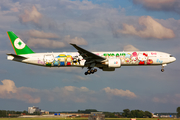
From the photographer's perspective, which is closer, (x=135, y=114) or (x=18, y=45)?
(x=18, y=45)

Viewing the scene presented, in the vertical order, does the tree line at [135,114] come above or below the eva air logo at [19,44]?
below

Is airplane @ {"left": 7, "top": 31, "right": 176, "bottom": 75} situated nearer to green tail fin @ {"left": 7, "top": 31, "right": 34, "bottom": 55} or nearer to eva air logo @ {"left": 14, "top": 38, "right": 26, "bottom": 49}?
green tail fin @ {"left": 7, "top": 31, "right": 34, "bottom": 55}

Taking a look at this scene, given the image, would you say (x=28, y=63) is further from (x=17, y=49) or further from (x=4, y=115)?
(x=4, y=115)

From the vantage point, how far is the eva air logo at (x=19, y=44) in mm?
49344

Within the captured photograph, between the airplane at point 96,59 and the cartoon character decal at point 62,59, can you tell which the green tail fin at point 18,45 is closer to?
the airplane at point 96,59

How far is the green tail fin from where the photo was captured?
160 ft

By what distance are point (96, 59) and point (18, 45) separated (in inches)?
643

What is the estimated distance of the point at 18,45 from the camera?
49500mm

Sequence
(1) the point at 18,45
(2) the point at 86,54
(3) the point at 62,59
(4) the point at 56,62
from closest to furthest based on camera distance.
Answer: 1. (2) the point at 86,54
2. (3) the point at 62,59
3. (4) the point at 56,62
4. (1) the point at 18,45

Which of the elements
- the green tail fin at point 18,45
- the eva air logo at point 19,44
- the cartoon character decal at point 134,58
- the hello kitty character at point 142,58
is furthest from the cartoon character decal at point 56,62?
the hello kitty character at point 142,58

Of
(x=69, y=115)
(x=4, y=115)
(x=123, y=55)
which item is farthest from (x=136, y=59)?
(x=4, y=115)

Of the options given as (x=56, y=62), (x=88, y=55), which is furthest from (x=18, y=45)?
(x=88, y=55)

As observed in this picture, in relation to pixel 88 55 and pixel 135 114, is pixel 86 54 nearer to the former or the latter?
pixel 88 55

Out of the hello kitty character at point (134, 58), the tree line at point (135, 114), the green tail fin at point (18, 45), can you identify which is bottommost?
the tree line at point (135, 114)
